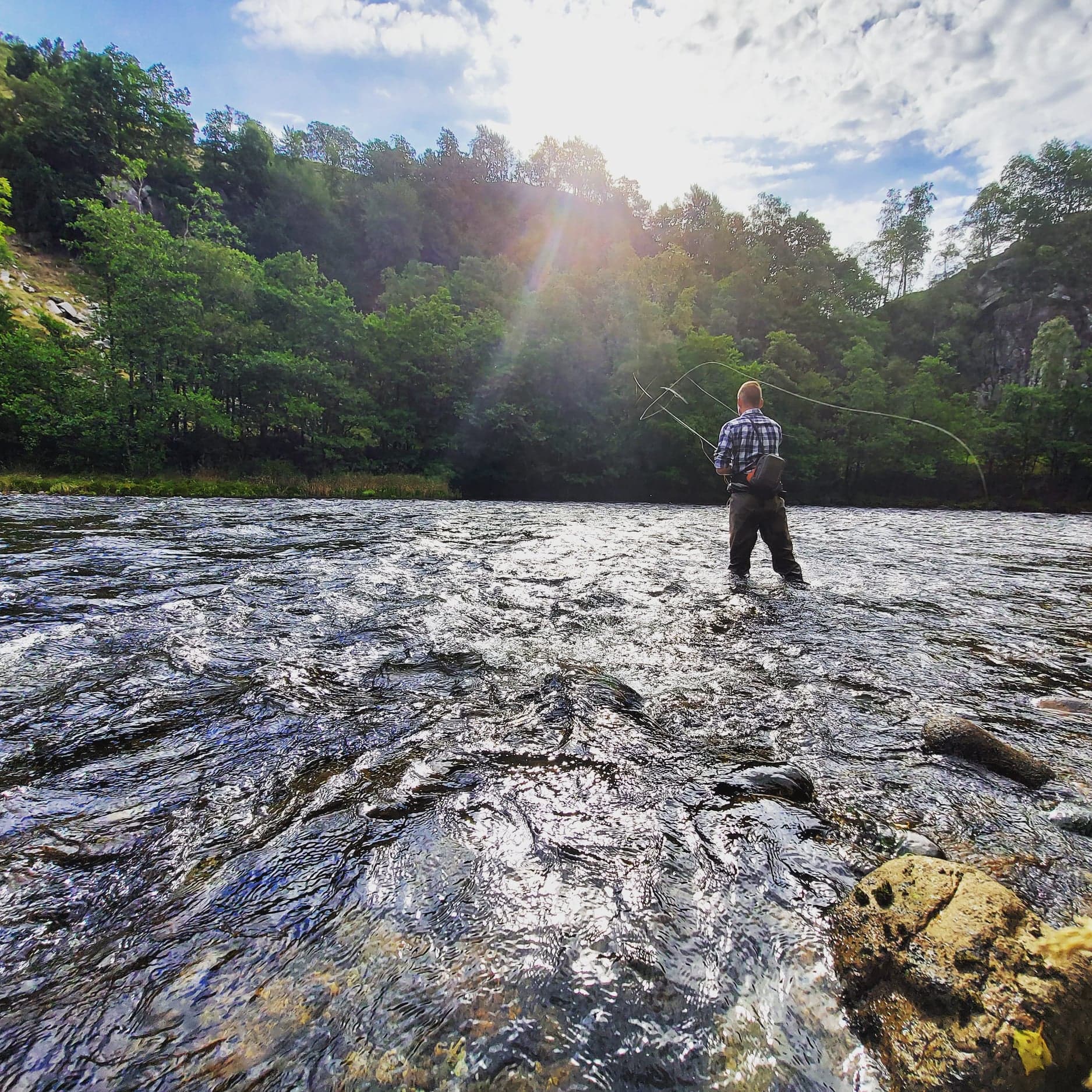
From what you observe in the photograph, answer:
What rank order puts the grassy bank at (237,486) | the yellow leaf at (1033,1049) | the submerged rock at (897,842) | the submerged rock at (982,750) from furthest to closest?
1. the grassy bank at (237,486)
2. the submerged rock at (982,750)
3. the submerged rock at (897,842)
4. the yellow leaf at (1033,1049)

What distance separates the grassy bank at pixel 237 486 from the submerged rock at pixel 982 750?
25.5 m

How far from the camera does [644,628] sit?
5496 mm

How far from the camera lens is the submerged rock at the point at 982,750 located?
9.63 feet

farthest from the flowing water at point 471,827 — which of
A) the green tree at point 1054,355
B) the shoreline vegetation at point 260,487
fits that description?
the green tree at point 1054,355

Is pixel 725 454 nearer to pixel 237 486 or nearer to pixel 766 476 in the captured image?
pixel 766 476

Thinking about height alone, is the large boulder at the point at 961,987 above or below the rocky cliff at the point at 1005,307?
below

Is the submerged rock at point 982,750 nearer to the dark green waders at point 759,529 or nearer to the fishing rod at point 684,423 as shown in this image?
the dark green waders at point 759,529

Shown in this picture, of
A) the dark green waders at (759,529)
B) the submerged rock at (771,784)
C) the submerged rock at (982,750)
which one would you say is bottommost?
the submerged rock at (771,784)

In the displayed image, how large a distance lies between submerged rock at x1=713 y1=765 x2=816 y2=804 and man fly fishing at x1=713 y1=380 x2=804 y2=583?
507 centimetres

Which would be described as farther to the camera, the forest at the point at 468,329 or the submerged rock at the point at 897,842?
the forest at the point at 468,329

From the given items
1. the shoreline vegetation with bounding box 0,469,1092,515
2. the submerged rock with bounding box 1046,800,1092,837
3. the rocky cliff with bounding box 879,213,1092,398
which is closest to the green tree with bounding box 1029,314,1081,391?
the rocky cliff with bounding box 879,213,1092,398

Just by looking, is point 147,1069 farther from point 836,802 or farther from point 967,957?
point 836,802

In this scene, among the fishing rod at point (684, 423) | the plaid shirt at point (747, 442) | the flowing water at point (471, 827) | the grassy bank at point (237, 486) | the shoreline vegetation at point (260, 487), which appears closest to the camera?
the flowing water at point (471, 827)

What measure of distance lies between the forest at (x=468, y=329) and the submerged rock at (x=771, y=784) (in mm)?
27025
